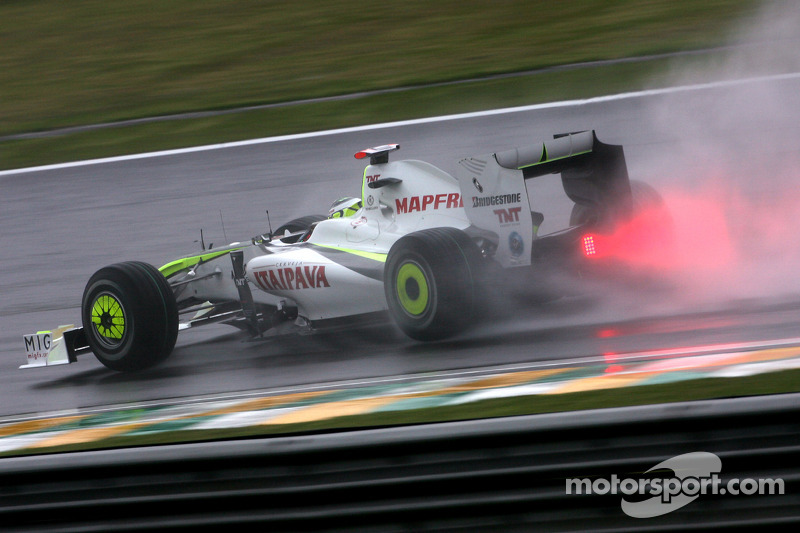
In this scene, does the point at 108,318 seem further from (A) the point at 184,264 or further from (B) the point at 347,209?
(B) the point at 347,209

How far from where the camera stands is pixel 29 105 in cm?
1380

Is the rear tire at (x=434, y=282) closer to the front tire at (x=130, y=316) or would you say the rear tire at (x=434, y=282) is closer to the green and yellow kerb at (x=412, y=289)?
the green and yellow kerb at (x=412, y=289)

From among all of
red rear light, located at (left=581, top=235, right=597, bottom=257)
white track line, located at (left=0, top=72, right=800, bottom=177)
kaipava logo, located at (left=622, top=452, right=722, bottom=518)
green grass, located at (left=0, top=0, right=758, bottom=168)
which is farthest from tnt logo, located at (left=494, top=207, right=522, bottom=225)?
green grass, located at (left=0, top=0, right=758, bottom=168)

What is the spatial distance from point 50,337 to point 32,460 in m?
3.38

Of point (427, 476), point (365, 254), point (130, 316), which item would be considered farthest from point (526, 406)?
point (130, 316)

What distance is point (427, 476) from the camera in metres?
3.65

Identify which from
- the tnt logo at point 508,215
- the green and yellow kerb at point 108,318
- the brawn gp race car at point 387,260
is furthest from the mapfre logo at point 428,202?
the green and yellow kerb at point 108,318

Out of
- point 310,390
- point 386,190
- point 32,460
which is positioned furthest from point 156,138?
point 32,460

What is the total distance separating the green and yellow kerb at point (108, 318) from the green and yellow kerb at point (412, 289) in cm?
195

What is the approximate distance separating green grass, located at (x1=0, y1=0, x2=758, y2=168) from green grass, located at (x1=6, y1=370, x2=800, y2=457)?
6.33 m

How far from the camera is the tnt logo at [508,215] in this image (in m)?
6.14

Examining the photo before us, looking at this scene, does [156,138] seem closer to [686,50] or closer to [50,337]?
[50,337]

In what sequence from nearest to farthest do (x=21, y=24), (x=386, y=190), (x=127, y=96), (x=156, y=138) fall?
1. (x=386, y=190)
2. (x=156, y=138)
3. (x=127, y=96)
4. (x=21, y=24)

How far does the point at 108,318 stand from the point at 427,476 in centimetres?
389
